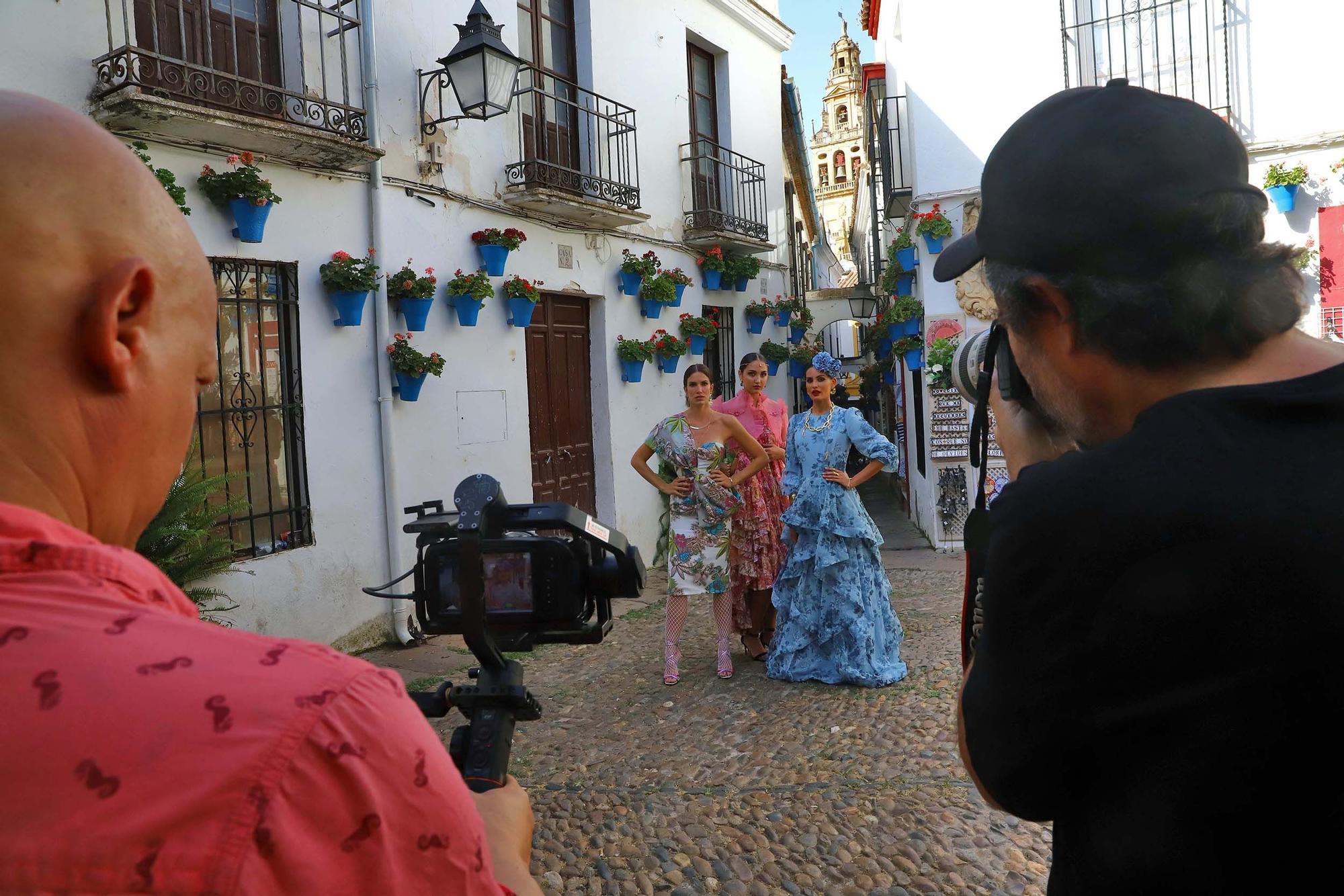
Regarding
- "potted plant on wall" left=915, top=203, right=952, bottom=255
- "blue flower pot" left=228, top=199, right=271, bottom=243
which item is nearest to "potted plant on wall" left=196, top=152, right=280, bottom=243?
"blue flower pot" left=228, top=199, right=271, bottom=243

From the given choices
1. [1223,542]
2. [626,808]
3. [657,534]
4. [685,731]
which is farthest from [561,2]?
[1223,542]

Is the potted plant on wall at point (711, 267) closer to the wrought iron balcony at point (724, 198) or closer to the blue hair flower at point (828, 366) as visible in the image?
the wrought iron balcony at point (724, 198)

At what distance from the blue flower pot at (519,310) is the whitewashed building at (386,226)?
8cm

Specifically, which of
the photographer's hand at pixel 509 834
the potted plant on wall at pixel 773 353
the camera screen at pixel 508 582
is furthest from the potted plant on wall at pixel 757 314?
the photographer's hand at pixel 509 834

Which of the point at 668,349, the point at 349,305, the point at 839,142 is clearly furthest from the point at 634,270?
the point at 839,142

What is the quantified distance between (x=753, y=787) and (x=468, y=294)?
4.32 meters

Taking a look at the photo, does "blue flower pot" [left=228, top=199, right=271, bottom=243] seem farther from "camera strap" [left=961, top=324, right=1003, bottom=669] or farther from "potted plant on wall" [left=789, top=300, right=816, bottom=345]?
"potted plant on wall" [left=789, top=300, right=816, bottom=345]

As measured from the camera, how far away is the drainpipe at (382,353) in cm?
640

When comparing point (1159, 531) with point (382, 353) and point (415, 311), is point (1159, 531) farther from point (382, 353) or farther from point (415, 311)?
point (415, 311)

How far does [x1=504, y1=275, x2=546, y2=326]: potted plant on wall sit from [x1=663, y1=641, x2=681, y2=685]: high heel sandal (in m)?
3.11

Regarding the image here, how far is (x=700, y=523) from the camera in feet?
18.7

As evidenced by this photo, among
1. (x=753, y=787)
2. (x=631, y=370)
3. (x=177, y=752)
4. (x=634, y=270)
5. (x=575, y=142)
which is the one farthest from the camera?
(x=631, y=370)

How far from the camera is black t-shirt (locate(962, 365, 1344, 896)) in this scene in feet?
2.76

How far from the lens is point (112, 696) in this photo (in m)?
0.59
